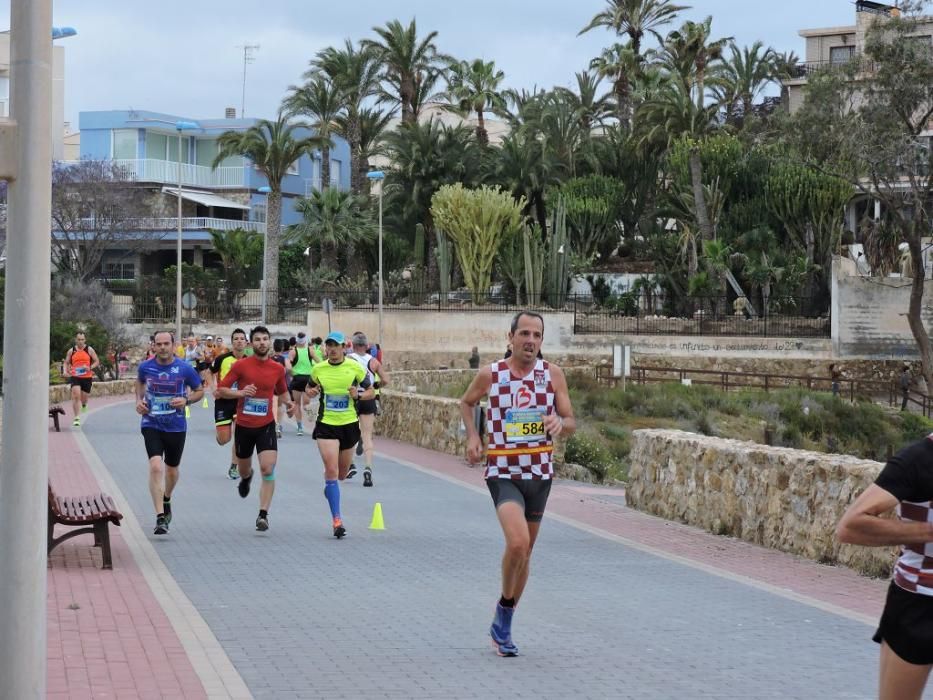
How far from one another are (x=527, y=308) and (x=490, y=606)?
42981 mm

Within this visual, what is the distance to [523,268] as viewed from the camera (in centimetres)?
5406

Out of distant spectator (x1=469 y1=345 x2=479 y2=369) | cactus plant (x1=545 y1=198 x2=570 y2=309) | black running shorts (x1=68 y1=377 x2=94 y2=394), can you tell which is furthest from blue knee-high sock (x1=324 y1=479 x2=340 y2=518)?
cactus plant (x1=545 y1=198 x2=570 y2=309)

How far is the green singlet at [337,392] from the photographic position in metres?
13.4

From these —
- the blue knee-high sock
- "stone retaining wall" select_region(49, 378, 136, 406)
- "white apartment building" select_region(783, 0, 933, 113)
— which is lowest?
"stone retaining wall" select_region(49, 378, 136, 406)

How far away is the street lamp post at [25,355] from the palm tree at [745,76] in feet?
228

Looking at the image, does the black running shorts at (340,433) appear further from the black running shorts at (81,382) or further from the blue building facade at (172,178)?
the blue building facade at (172,178)

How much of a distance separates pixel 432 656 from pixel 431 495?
355 inches

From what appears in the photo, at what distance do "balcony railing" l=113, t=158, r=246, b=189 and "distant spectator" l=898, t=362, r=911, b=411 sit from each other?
35199 millimetres

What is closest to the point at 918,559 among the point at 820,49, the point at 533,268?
the point at 533,268

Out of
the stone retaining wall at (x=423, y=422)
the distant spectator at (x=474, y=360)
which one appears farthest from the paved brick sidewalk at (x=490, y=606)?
the distant spectator at (x=474, y=360)

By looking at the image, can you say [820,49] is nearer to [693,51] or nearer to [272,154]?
[693,51]

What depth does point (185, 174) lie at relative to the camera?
2800 inches

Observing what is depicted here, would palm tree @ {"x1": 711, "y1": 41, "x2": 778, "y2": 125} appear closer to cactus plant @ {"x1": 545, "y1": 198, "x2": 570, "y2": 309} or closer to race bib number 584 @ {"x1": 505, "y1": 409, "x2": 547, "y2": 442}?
cactus plant @ {"x1": 545, "y1": 198, "x2": 570, "y2": 309}

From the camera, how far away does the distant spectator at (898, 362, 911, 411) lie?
42438mm
